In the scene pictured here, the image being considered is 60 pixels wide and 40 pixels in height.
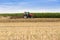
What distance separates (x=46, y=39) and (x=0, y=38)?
2.36 m

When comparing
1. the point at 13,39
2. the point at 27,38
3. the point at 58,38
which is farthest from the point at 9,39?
the point at 58,38

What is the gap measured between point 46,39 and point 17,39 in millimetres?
1431

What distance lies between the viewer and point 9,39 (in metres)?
11.1

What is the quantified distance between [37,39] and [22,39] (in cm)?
75

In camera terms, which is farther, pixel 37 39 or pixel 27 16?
pixel 27 16

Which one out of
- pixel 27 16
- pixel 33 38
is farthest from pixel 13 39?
pixel 27 16

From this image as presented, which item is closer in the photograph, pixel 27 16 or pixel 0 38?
pixel 0 38

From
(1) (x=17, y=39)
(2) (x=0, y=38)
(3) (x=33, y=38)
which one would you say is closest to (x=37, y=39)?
(3) (x=33, y=38)

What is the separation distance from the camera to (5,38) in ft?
37.5

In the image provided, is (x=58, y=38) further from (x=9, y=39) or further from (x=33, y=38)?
(x=9, y=39)

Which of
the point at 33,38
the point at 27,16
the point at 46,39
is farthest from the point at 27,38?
the point at 27,16

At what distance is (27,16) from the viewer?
124 feet

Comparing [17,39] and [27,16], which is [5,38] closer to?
[17,39]

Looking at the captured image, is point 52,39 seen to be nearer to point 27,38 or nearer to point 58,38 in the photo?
point 58,38
